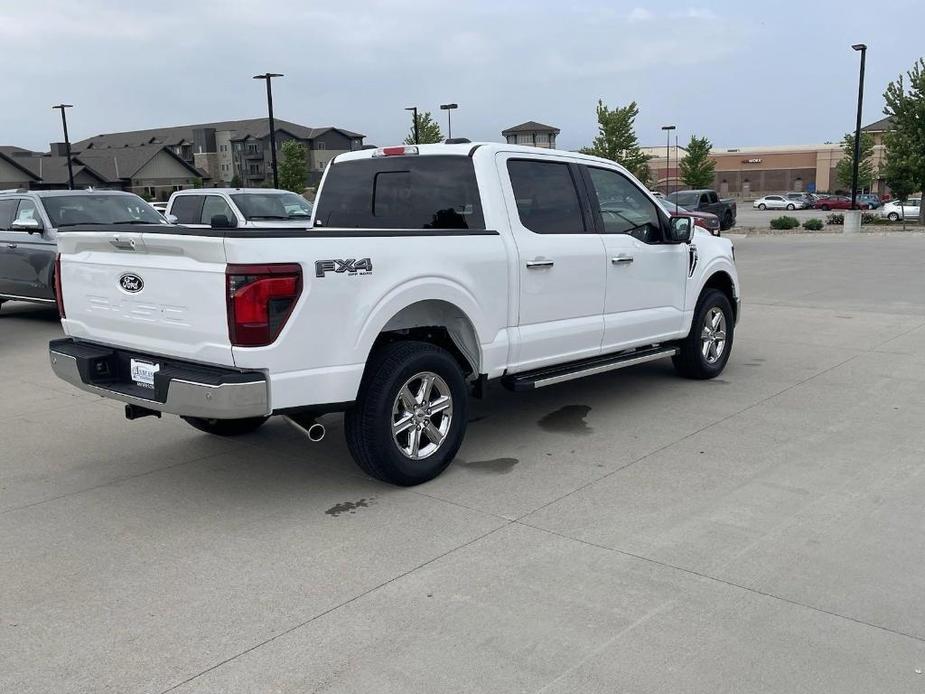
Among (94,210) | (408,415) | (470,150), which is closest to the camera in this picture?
(408,415)

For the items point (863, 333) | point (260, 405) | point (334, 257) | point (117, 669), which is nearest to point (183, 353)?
point (260, 405)

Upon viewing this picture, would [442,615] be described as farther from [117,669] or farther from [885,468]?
[885,468]

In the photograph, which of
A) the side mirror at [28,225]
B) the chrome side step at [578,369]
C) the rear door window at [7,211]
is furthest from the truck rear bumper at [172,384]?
the rear door window at [7,211]

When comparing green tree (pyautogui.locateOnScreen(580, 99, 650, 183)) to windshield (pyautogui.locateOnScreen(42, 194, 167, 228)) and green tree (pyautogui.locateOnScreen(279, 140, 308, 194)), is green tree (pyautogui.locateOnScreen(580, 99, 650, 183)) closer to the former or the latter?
green tree (pyautogui.locateOnScreen(279, 140, 308, 194))

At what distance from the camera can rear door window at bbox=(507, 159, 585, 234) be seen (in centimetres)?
577

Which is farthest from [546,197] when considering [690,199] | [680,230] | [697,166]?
[697,166]

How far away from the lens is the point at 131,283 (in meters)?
4.71

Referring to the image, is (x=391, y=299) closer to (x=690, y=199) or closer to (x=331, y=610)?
(x=331, y=610)

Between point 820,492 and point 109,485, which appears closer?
point 820,492

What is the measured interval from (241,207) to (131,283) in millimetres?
10351

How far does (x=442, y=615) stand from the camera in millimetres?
3510

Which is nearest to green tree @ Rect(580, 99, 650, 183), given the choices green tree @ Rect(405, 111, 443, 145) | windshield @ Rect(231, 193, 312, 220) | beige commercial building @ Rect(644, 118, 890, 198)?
green tree @ Rect(405, 111, 443, 145)

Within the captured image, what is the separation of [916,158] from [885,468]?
105 feet

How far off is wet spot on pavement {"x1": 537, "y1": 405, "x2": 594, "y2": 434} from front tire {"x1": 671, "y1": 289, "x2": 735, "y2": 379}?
1.28 meters
